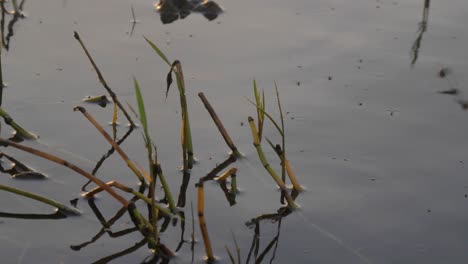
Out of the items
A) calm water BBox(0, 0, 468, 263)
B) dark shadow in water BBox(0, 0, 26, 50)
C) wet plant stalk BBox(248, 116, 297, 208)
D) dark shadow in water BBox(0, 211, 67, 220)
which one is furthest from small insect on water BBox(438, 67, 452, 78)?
dark shadow in water BBox(0, 0, 26, 50)

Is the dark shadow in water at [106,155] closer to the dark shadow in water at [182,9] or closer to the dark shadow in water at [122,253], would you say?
the dark shadow in water at [122,253]

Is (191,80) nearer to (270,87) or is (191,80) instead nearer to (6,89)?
(270,87)

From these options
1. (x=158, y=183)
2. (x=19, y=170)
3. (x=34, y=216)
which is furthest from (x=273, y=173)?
(x=19, y=170)

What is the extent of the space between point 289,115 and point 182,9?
127 centimetres

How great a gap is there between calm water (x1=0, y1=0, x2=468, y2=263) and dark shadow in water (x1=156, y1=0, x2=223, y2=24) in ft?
0.16

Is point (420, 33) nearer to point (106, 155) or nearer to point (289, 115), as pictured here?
point (289, 115)

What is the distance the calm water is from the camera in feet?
8.84

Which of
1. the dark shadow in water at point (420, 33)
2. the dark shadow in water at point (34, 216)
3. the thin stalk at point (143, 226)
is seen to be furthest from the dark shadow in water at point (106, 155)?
the dark shadow in water at point (420, 33)

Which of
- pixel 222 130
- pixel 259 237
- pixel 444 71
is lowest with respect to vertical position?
pixel 259 237

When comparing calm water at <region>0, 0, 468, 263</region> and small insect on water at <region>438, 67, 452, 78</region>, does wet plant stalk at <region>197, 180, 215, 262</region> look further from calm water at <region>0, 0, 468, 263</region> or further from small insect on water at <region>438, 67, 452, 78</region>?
small insect on water at <region>438, 67, 452, 78</region>

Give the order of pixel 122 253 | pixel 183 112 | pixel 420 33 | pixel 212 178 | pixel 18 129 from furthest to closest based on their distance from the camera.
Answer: pixel 420 33 → pixel 18 129 → pixel 212 178 → pixel 183 112 → pixel 122 253

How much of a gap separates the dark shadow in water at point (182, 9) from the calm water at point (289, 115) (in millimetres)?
50

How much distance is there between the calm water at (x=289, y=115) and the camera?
2.70 m

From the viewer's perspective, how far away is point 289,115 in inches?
135
